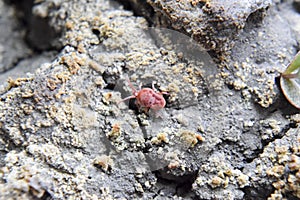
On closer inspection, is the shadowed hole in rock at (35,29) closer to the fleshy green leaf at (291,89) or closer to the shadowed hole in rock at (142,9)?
the shadowed hole in rock at (142,9)

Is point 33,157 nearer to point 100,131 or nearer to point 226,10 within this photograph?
point 100,131

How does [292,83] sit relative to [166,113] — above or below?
above

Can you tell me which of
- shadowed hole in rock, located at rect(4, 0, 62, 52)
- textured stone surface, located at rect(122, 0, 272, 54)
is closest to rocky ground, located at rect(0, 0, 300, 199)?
textured stone surface, located at rect(122, 0, 272, 54)

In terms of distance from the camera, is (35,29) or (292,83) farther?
(35,29)

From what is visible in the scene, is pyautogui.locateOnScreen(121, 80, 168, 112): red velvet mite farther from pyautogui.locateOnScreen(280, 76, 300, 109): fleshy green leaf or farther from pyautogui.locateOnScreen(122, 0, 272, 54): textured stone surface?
pyautogui.locateOnScreen(280, 76, 300, 109): fleshy green leaf

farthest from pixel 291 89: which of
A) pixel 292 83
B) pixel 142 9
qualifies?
pixel 142 9

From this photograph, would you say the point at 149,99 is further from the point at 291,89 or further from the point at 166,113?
the point at 291,89
